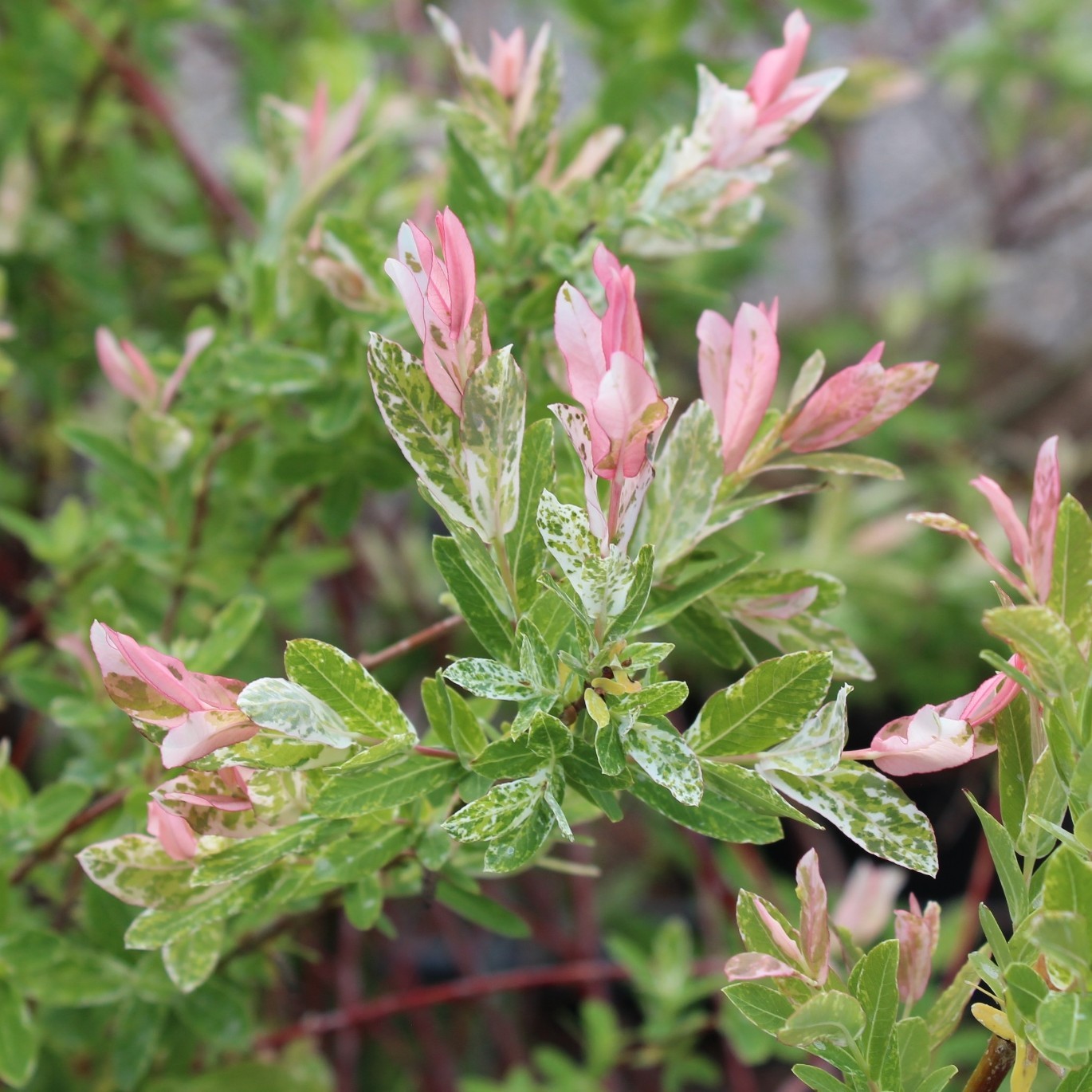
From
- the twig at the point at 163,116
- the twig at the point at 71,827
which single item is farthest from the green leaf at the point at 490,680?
the twig at the point at 163,116

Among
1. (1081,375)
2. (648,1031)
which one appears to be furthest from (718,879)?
(1081,375)

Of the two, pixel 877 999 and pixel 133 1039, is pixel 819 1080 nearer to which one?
pixel 877 999

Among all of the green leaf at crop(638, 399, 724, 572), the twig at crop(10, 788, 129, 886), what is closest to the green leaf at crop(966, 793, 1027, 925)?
the green leaf at crop(638, 399, 724, 572)

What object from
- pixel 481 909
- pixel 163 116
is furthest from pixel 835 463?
pixel 163 116

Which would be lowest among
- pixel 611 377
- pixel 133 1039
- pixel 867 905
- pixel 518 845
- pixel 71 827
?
pixel 867 905

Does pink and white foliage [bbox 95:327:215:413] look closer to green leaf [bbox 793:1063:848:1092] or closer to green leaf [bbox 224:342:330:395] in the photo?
green leaf [bbox 224:342:330:395]
